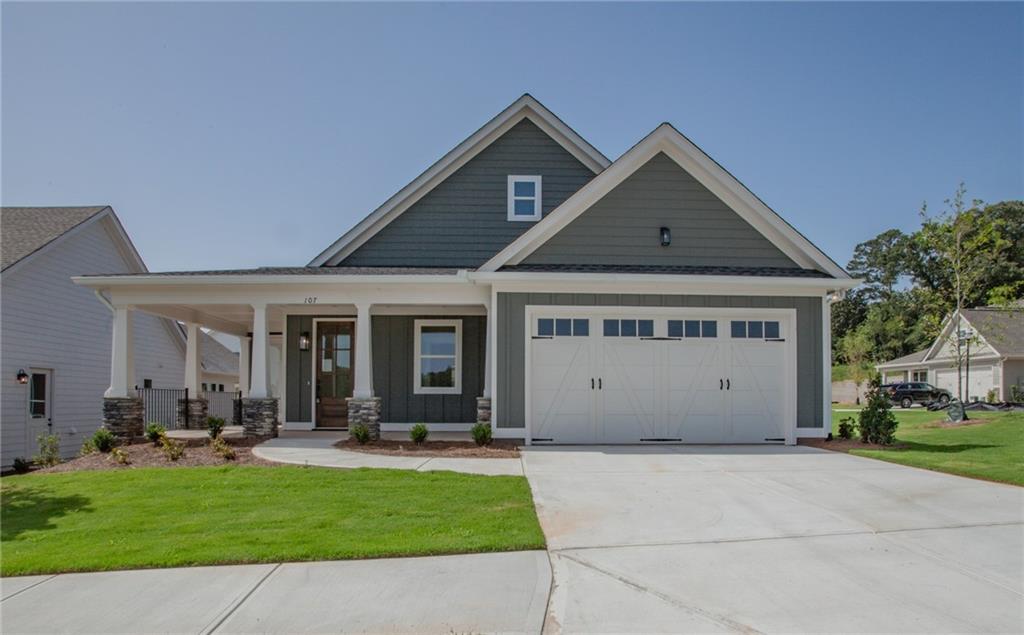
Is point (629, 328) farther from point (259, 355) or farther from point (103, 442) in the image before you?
point (103, 442)

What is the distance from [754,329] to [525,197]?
623 centimetres

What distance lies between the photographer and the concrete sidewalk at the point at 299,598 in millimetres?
4527

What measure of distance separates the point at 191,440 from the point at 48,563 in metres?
7.97

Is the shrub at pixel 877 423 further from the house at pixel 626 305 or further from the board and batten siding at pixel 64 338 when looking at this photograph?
the board and batten siding at pixel 64 338

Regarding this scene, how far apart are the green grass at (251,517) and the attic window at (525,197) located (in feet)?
27.5

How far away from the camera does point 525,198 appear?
53.5ft

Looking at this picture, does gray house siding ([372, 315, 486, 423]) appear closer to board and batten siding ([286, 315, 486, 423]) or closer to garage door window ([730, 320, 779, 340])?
board and batten siding ([286, 315, 486, 423])

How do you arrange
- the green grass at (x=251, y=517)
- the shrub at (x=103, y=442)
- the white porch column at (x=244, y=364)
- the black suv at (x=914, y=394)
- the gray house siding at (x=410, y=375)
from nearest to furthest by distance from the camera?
the green grass at (x=251, y=517), the shrub at (x=103, y=442), the gray house siding at (x=410, y=375), the white porch column at (x=244, y=364), the black suv at (x=914, y=394)

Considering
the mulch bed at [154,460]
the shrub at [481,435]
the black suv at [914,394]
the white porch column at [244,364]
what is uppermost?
the white porch column at [244,364]

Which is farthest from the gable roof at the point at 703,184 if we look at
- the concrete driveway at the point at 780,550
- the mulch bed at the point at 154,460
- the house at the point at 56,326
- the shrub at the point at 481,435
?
the house at the point at 56,326

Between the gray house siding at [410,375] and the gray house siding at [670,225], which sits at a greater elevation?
the gray house siding at [670,225]

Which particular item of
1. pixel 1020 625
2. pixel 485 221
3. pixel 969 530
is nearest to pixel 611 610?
pixel 1020 625

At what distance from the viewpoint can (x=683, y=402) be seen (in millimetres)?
12875

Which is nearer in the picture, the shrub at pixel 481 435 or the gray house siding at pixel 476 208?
the shrub at pixel 481 435
